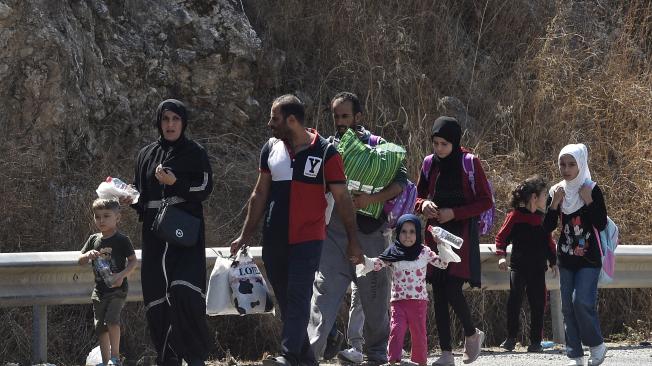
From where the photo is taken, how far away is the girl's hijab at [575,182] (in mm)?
8789

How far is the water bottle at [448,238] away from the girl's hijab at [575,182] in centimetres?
81

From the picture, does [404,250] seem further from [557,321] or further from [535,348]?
[557,321]

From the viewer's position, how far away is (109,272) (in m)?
8.32

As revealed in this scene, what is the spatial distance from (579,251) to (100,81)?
552 cm

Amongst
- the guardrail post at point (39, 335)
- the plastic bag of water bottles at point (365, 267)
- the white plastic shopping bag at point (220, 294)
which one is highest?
the plastic bag of water bottles at point (365, 267)

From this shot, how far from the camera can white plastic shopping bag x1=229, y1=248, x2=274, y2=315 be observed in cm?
812

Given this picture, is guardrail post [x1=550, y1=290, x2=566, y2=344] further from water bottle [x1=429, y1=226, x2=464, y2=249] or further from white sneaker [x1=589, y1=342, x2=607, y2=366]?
water bottle [x1=429, y1=226, x2=464, y2=249]

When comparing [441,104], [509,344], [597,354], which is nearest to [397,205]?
[597,354]

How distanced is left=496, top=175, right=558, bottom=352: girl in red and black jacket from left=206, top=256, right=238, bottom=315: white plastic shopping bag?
300 centimetres

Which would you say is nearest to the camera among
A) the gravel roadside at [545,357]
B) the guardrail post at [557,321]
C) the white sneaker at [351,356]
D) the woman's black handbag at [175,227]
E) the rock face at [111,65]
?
the woman's black handbag at [175,227]

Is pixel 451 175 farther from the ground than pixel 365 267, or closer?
farther from the ground

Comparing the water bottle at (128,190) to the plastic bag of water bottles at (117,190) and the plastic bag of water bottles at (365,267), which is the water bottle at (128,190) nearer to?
the plastic bag of water bottles at (117,190)

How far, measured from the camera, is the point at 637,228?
13.2 metres

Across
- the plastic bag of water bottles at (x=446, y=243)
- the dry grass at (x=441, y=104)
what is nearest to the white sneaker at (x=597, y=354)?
the plastic bag of water bottles at (x=446, y=243)
